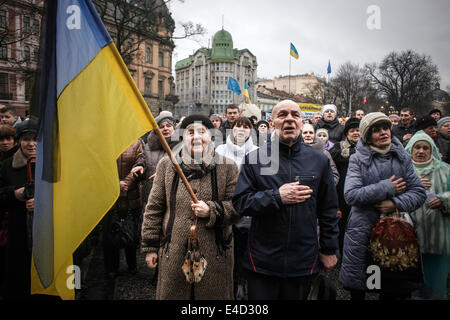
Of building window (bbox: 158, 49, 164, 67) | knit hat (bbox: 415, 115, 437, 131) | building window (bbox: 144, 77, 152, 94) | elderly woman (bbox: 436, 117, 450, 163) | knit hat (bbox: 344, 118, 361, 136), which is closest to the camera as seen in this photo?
knit hat (bbox: 344, 118, 361, 136)

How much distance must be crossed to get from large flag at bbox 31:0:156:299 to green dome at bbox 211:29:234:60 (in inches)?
2921

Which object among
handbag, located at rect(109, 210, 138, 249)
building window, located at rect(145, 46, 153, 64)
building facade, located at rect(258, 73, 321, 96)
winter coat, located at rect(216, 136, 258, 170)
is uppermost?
building facade, located at rect(258, 73, 321, 96)

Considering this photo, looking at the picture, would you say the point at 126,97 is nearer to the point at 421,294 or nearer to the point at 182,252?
the point at 182,252

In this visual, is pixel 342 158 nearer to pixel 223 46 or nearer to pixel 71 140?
pixel 71 140

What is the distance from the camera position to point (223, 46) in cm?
7081

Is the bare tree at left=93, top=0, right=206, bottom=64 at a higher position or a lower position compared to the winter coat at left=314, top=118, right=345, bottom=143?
higher

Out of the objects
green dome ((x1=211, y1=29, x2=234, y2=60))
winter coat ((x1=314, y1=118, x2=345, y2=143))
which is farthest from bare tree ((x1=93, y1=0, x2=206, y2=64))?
green dome ((x1=211, y1=29, x2=234, y2=60))

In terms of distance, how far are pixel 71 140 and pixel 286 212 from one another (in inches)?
63.6

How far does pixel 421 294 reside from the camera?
2.92 meters

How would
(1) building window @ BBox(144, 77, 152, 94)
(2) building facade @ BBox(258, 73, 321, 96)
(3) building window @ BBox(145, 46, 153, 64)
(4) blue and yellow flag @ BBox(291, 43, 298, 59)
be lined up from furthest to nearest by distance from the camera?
(2) building facade @ BBox(258, 73, 321, 96) < (1) building window @ BBox(144, 77, 152, 94) < (3) building window @ BBox(145, 46, 153, 64) < (4) blue and yellow flag @ BBox(291, 43, 298, 59)

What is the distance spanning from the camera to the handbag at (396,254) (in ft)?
7.45

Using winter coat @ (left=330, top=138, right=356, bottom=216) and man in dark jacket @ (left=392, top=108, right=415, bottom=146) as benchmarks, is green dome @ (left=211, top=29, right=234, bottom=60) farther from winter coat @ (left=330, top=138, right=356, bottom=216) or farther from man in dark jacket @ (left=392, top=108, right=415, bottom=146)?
winter coat @ (left=330, top=138, right=356, bottom=216)

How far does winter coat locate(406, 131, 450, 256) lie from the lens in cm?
284
